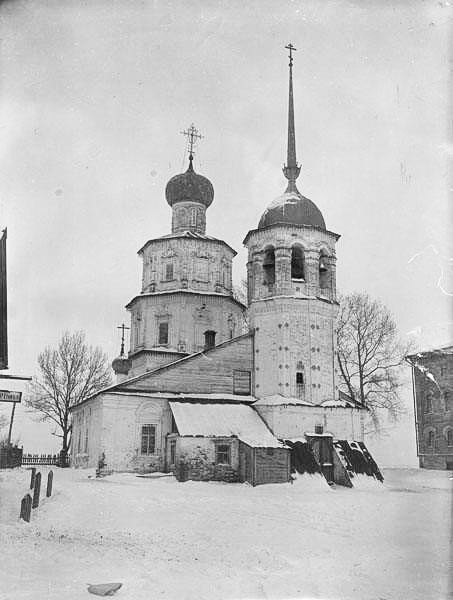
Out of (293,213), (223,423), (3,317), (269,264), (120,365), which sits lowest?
Result: (223,423)

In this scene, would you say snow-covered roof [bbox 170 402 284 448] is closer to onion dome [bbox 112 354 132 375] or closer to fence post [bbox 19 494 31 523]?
fence post [bbox 19 494 31 523]

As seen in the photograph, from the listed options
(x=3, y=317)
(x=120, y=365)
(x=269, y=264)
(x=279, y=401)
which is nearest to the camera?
(x=3, y=317)

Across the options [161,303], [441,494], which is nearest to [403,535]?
[441,494]

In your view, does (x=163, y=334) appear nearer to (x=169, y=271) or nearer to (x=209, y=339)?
(x=209, y=339)

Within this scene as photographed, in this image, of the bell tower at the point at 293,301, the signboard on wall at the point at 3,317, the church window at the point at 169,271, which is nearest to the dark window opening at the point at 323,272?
the bell tower at the point at 293,301

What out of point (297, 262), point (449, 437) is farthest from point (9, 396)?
point (449, 437)

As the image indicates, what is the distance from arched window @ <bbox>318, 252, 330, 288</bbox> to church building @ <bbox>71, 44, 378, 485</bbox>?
0.16 feet

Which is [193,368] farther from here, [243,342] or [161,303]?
[161,303]

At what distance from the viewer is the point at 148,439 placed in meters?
26.0

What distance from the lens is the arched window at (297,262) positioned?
94.6ft

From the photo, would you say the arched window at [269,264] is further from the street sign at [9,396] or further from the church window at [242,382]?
the street sign at [9,396]

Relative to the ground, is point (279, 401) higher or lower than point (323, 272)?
lower

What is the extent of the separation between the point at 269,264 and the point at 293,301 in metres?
A: 2.35

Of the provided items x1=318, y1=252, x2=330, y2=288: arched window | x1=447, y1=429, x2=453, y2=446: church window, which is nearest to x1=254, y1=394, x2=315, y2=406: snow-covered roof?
x1=318, y1=252, x2=330, y2=288: arched window
